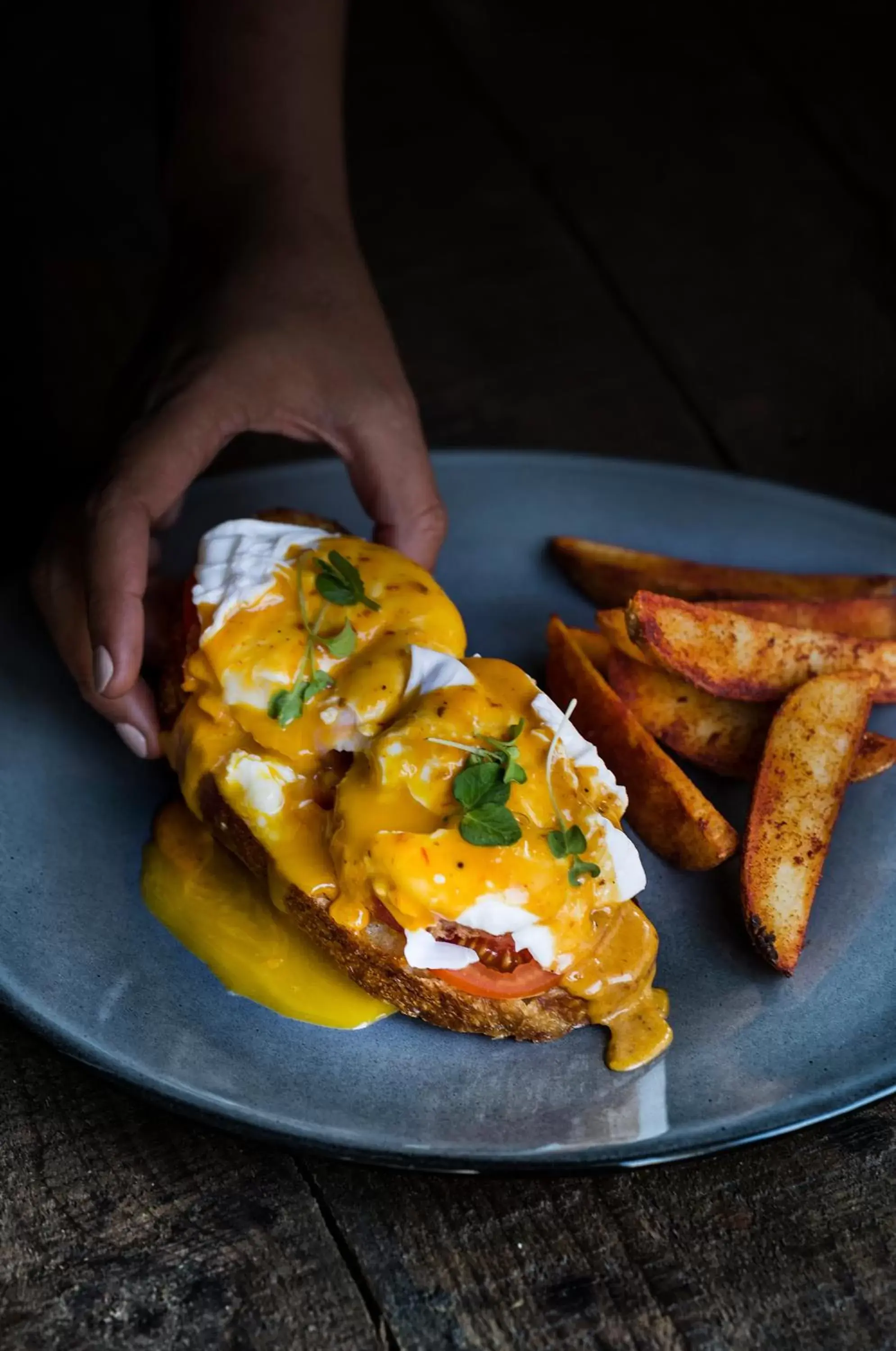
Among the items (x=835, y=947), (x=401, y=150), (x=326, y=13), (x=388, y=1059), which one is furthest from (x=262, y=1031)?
(x=401, y=150)

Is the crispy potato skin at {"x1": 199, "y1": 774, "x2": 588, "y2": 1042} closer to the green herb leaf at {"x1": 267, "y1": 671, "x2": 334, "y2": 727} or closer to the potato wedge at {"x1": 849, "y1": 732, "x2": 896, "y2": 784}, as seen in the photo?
the green herb leaf at {"x1": 267, "y1": 671, "x2": 334, "y2": 727}

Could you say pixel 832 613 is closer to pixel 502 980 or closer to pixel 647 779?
pixel 647 779

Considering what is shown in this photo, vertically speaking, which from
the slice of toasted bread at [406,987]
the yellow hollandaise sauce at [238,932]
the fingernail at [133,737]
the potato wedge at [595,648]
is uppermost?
the potato wedge at [595,648]

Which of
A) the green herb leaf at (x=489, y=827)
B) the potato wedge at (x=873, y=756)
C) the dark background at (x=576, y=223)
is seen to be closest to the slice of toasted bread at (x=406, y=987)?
the green herb leaf at (x=489, y=827)

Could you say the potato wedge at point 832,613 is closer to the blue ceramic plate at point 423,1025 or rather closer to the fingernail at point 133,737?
the blue ceramic plate at point 423,1025

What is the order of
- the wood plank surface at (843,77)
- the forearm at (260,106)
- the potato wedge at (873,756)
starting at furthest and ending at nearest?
the wood plank surface at (843,77)
the forearm at (260,106)
the potato wedge at (873,756)

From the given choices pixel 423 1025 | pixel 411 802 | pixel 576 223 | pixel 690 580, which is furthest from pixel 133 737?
pixel 576 223
